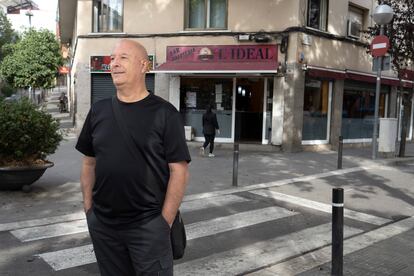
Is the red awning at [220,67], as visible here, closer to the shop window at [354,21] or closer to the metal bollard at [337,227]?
the shop window at [354,21]

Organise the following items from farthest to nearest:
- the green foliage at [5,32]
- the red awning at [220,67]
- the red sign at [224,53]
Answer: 1. the green foliage at [5,32]
2. the red sign at [224,53]
3. the red awning at [220,67]

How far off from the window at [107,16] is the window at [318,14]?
260 inches

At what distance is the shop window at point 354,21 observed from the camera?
1695 centimetres

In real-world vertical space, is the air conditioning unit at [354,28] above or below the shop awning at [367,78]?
above

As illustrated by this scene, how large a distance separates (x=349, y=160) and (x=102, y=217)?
1182cm

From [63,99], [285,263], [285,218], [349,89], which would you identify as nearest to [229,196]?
[285,218]

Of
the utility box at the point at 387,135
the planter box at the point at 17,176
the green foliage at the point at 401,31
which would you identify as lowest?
the planter box at the point at 17,176

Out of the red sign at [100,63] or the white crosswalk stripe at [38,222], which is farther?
the red sign at [100,63]

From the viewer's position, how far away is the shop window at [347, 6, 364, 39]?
17.0 meters

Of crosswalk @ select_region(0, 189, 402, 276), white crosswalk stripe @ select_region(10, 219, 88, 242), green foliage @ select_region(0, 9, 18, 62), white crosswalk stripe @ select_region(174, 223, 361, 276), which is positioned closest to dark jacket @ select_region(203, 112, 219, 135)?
crosswalk @ select_region(0, 189, 402, 276)

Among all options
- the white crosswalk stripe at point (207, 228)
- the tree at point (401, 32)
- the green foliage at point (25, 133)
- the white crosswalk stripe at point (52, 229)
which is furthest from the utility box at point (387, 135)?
the green foliage at point (25, 133)

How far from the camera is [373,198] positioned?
8.53 m

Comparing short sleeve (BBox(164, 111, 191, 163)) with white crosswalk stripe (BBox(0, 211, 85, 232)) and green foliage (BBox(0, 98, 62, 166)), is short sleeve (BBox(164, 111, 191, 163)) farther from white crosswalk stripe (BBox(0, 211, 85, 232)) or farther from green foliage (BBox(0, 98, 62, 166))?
green foliage (BBox(0, 98, 62, 166))

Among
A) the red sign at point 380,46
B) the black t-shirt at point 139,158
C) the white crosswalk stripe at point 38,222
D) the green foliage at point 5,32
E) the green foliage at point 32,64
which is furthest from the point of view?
the green foliage at point 5,32
